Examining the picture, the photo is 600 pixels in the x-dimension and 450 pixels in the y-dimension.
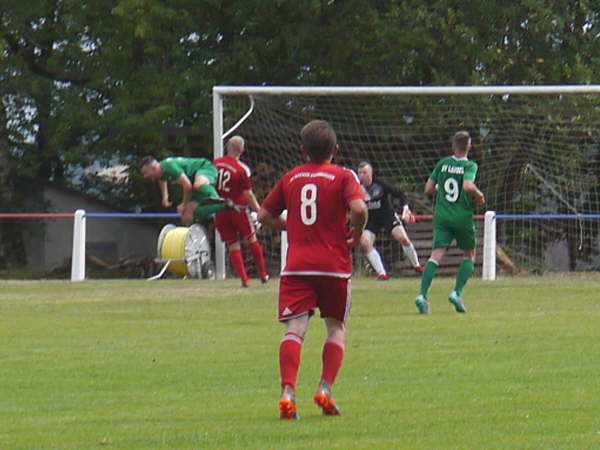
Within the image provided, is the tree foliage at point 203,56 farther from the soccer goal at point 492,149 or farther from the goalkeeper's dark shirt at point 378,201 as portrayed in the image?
the goalkeeper's dark shirt at point 378,201

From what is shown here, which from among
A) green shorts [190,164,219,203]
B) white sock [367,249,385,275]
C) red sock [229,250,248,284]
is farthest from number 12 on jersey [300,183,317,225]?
white sock [367,249,385,275]

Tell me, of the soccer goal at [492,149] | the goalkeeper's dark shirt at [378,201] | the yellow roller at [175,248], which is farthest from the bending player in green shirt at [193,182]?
the yellow roller at [175,248]

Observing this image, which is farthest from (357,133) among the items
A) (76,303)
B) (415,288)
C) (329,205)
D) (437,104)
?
(329,205)

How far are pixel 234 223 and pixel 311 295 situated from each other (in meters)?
12.0

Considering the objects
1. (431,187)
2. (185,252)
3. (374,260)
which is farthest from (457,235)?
(185,252)

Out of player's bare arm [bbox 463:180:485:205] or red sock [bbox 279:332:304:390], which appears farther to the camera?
player's bare arm [bbox 463:180:485:205]

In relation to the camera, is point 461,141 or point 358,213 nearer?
point 358,213

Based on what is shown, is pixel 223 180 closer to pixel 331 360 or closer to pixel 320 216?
pixel 320 216

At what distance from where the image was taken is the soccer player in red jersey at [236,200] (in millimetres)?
19469

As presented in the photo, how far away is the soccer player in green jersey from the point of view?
15.1 metres

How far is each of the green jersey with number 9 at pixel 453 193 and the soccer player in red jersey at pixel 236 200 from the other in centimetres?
412

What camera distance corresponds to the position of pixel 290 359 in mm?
7855

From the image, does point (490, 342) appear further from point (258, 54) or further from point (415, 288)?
point (258, 54)

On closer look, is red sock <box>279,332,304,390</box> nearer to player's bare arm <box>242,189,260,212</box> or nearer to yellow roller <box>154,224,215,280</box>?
player's bare arm <box>242,189,260,212</box>
